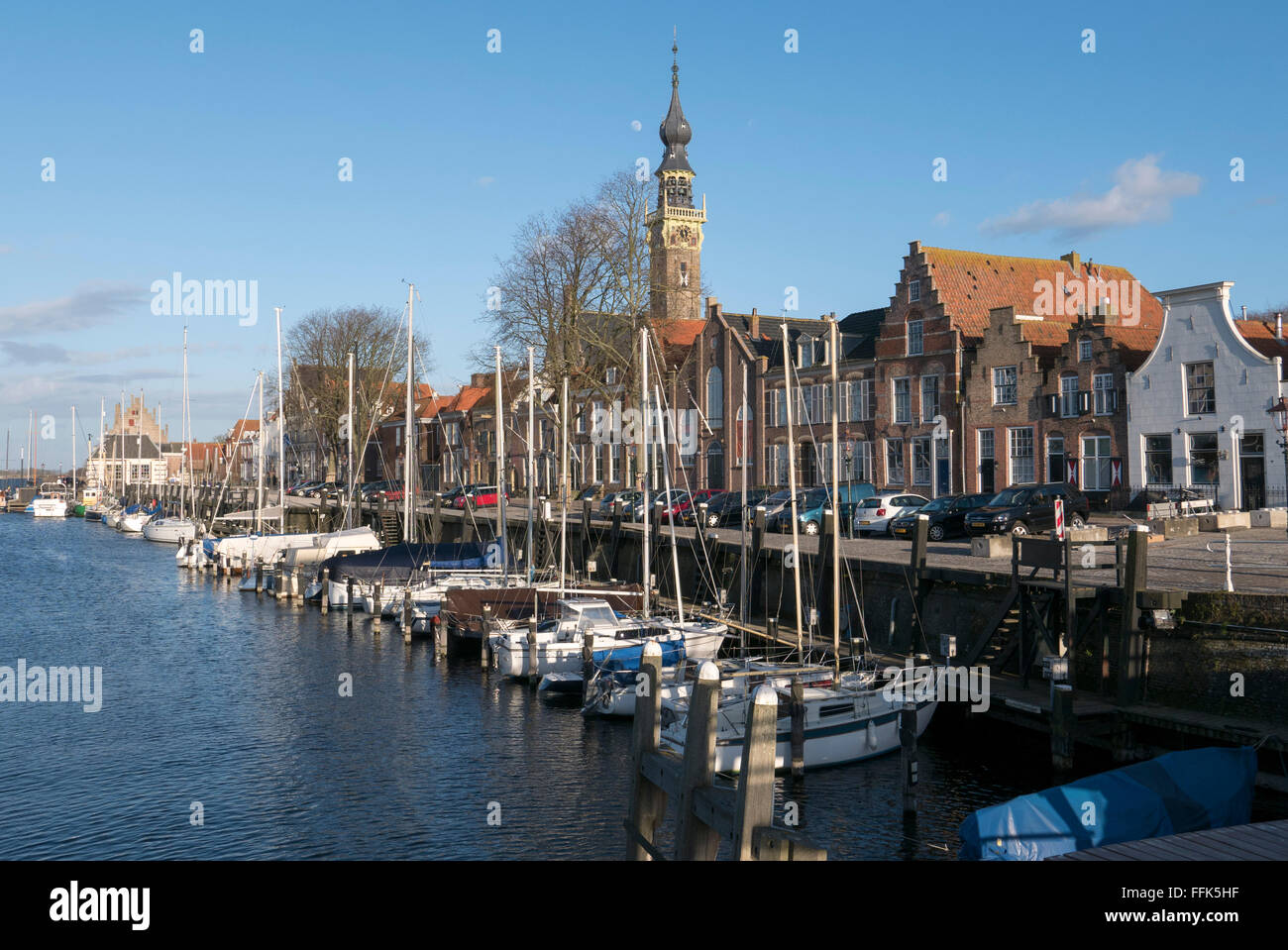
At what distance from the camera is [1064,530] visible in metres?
23.6

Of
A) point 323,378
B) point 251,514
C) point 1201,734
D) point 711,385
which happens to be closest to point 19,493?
point 323,378

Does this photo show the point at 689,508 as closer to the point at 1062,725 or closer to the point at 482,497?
the point at 482,497

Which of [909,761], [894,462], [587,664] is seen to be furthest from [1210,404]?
[909,761]

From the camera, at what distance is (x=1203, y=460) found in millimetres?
40562

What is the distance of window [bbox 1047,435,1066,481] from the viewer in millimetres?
45169

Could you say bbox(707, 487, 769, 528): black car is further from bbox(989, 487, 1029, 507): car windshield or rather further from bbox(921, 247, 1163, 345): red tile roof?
bbox(921, 247, 1163, 345): red tile roof

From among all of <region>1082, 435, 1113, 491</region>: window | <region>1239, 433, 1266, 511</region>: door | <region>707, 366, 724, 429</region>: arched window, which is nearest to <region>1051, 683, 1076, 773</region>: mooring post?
<region>1239, 433, 1266, 511</region>: door

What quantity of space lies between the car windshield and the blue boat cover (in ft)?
76.6

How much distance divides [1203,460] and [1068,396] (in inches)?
241

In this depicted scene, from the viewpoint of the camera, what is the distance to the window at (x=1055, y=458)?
45169 mm

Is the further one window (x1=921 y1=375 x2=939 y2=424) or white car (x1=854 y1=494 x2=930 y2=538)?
window (x1=921 y1=375 x2=939 y2=424)

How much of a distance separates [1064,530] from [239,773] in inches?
707

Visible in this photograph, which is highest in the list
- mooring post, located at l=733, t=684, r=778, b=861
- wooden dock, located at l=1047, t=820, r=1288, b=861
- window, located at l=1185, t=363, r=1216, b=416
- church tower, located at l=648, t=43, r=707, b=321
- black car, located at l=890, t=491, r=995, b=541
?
church tower, located at l=648, t=43, r=707, b=321
